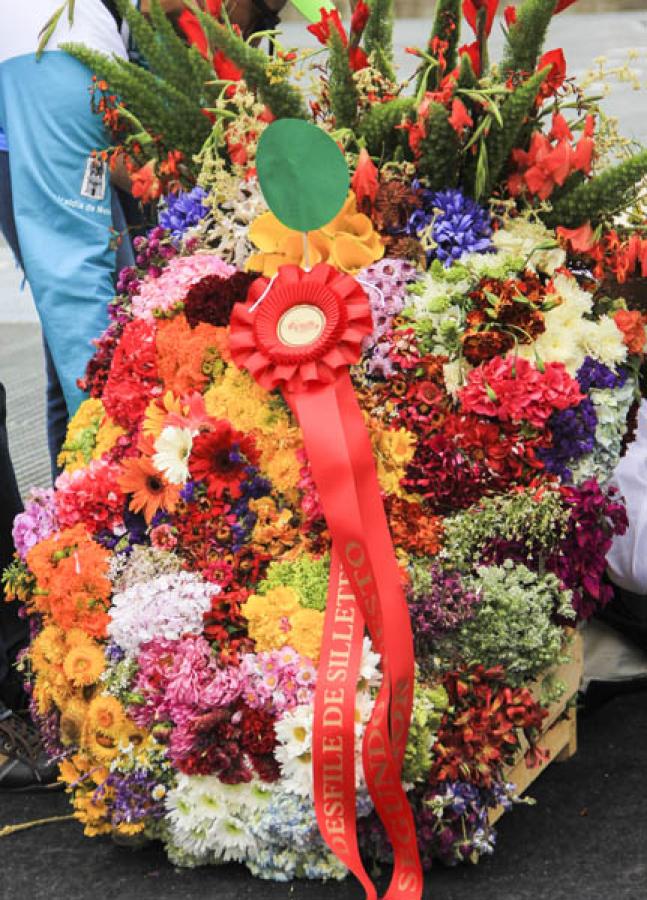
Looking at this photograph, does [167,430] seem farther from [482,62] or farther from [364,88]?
[482,62]

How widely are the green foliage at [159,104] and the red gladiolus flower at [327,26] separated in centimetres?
31

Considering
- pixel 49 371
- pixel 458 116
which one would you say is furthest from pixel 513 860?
pixel 49 371

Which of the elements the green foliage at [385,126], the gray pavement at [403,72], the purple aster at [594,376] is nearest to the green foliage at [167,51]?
the green foliage at [385,126]

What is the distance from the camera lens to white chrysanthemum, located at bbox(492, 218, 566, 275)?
92.0 inches

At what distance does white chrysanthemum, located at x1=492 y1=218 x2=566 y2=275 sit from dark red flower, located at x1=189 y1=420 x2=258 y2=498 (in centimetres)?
68

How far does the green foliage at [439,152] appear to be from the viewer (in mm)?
2270

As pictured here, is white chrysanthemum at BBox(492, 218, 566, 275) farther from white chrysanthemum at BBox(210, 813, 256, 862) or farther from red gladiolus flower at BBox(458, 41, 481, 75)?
white chrysanthemum at BBox(210, 813, 256, 862)

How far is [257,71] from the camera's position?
2359 mm

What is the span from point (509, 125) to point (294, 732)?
4.27 feet

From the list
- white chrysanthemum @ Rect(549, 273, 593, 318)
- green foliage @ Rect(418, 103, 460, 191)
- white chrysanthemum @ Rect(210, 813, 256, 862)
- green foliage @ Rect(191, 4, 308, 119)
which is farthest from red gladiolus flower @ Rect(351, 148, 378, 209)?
white chrysanthemum @ Rect(210, 813, 256, 862)

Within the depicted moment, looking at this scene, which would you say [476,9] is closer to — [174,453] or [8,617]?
[174,453]

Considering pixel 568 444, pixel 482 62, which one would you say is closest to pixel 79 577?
pixel 568 444

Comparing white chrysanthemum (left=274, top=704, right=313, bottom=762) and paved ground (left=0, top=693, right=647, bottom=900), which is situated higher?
white chrysanthemum (left=274, top=704, right=313, bottom=762)

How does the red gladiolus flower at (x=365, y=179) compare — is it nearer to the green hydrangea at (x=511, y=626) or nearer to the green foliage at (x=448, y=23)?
the green foliage at (x=448, y=23)
